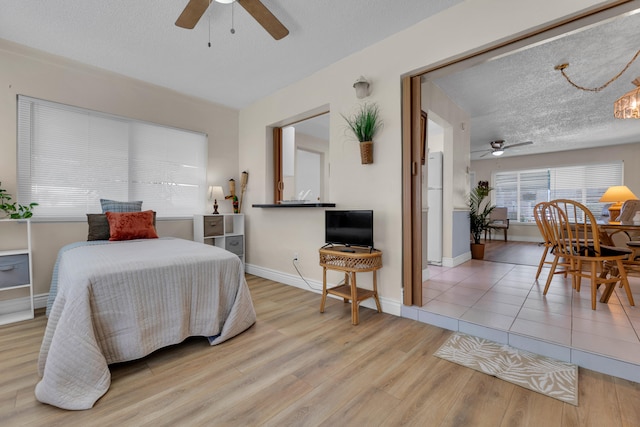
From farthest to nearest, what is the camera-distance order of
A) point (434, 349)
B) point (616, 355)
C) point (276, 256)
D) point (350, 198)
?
1. point (276, 256)
2. point (350, 198)
3. point (434, 349)
4. point (616, 355)

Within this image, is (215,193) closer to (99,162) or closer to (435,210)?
(99,162)

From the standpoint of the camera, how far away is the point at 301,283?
3.42 m

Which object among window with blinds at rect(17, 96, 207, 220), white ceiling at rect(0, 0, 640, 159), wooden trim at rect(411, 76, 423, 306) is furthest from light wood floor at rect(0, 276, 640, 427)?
white ceiling at rect(0, 0, 640, 159)

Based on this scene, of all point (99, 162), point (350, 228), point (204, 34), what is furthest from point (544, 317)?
point (99, 162)

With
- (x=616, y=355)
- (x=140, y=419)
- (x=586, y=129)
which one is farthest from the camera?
(x=586, y=129)

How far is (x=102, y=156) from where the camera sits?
10.5ft

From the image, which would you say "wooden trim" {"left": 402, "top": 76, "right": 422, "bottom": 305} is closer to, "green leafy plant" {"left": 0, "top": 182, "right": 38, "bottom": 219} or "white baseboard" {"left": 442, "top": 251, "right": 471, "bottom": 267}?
"white baseboard" {"left": 442, "top": 251, "right": 471, "bottom": 267}

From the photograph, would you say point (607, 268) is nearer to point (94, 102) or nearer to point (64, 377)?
point (64, 377)

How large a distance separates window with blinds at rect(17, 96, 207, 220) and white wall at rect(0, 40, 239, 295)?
8 cm

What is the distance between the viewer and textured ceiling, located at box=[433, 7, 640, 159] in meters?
2.59

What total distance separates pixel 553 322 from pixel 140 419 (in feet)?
9.13

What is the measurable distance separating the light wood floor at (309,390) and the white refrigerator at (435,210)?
2.27 metres

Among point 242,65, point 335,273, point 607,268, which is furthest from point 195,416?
point 607,268

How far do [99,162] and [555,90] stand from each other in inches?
229
